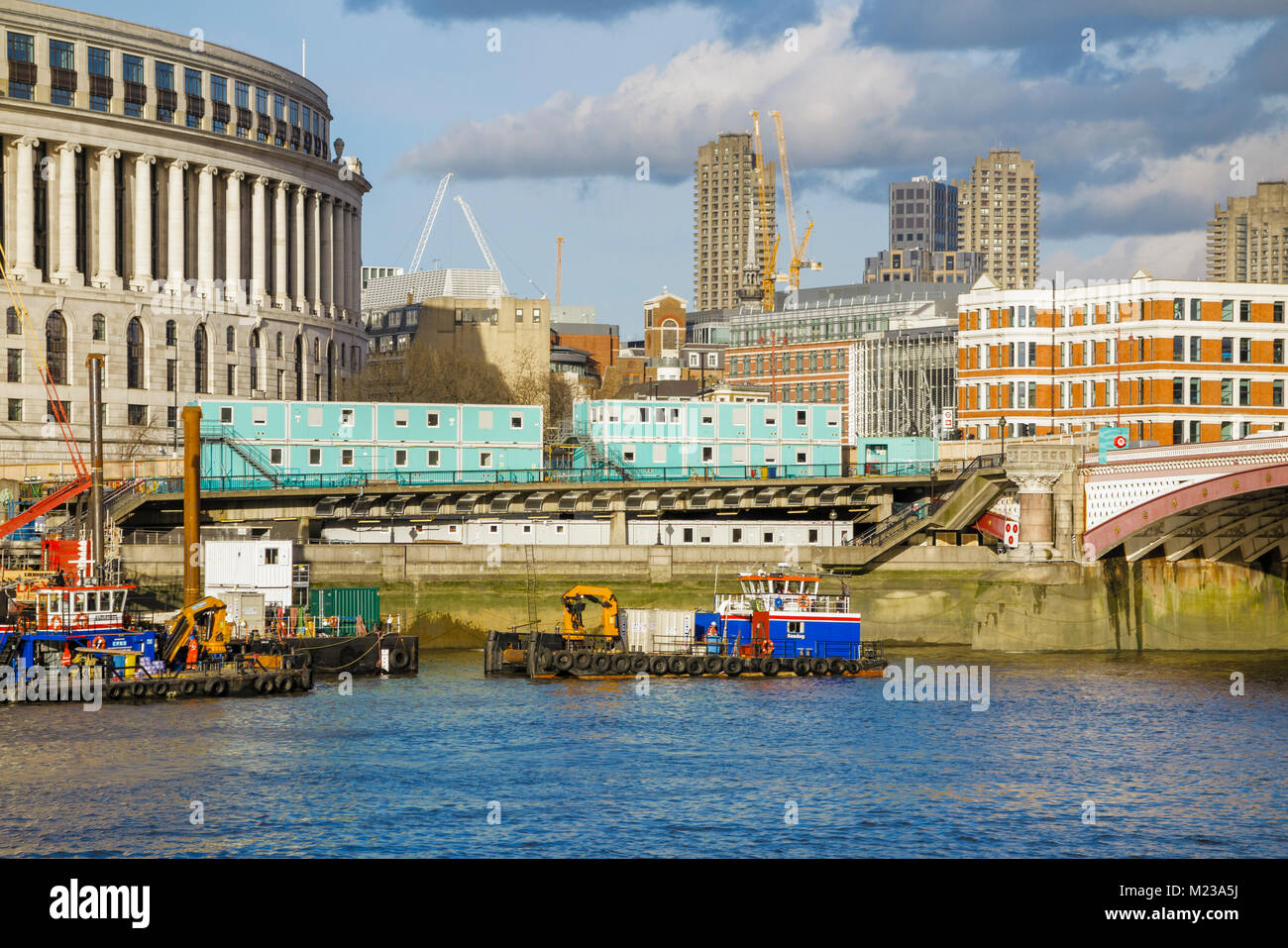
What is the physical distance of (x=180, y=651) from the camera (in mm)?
69562

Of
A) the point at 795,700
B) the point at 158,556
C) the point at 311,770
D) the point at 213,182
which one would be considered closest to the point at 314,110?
the point at 213,182

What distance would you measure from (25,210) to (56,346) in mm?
11162

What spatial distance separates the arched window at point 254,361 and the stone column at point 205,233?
18.8 feet

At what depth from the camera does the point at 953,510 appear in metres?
88.6

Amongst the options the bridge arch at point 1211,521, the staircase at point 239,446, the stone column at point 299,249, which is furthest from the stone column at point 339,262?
the bridge arch at point 1211,521

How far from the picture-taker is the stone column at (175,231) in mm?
139875

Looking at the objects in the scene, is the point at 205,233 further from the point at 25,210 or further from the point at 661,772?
the point at 661,772

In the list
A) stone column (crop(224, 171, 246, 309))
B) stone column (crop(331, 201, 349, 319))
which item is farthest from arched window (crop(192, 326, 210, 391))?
stone column (crop(331, 201, 349, 319))

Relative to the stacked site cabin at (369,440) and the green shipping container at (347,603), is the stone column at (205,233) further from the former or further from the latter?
the green shipping container at (347,603)

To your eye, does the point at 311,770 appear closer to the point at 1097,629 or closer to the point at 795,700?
the point at 795,700

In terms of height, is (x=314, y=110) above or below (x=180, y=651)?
above

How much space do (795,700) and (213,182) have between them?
101 meters

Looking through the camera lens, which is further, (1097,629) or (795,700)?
(1097,629)

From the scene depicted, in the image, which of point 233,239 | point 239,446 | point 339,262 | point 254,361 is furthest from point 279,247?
point 239,446
